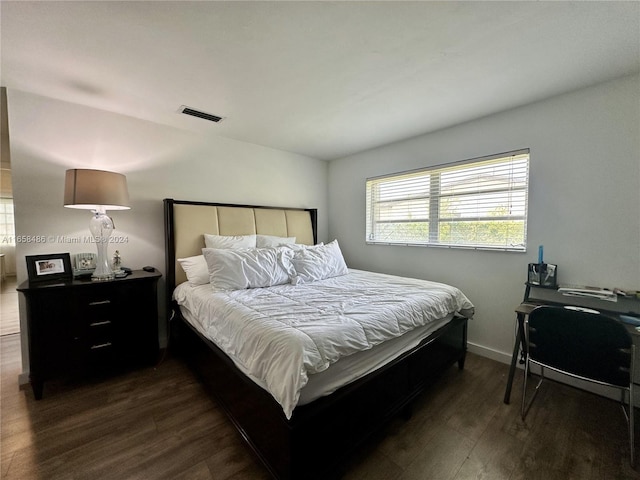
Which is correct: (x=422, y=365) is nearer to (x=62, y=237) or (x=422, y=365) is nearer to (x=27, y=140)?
(x=62, y=237)

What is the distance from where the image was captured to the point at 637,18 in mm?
1332

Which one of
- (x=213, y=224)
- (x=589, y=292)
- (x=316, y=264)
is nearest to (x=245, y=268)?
(x=316, y=264)

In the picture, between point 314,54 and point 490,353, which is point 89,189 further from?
point 490,353

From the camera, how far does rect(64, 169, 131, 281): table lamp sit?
6.43ft

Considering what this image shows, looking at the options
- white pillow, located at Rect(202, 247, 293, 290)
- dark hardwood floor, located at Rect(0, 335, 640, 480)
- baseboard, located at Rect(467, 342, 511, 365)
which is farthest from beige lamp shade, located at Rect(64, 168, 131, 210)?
baseboard, located at Rect(467, 342, 511, 365)

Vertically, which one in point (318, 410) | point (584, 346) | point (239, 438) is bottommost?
point (239, 438)

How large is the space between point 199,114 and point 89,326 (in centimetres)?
201

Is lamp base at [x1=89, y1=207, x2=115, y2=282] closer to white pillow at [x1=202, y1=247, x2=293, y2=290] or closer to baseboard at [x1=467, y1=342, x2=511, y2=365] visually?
white pillow at [x1=202, y1=247, x2=293, y2=290]

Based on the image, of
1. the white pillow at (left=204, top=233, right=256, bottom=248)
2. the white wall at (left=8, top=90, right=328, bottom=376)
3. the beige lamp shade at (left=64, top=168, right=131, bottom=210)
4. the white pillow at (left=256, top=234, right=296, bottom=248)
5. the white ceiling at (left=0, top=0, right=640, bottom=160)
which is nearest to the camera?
the white ceiling at (left=0, top=0, right=640, bottom=160)

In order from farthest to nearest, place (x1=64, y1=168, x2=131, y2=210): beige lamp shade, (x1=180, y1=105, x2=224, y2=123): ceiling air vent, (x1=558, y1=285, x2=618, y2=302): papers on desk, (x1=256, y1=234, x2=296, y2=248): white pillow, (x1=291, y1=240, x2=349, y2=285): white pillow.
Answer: (x1=256, y1=234, x2=296, y2=248): white pillow < (x1=291, y1=240, x2=349, y2=285): white pillow < (x1=180, y1=105, x2=224, y2=123): ceiling air vent < (x1=64, y1=168, x2=131, y2=210): beige lamp shade < (x1=558, y1=285, x2=618, y2=302): papers on desk

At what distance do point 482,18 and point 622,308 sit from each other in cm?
220

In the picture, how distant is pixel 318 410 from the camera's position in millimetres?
1192

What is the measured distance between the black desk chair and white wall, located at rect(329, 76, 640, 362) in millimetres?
770

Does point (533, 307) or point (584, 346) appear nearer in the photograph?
point (584, 346)
